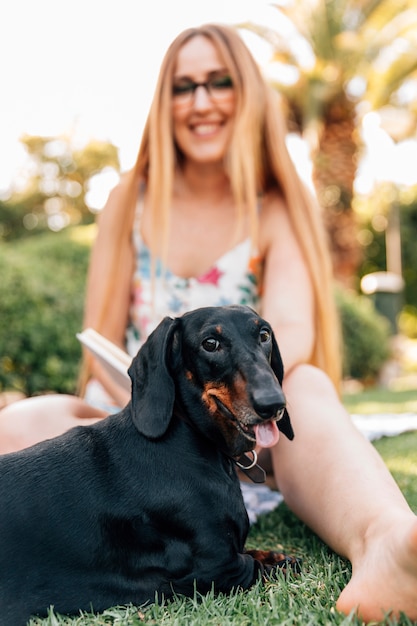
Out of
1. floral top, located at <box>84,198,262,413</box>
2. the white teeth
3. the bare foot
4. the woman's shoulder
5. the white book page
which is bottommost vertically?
the bare foot

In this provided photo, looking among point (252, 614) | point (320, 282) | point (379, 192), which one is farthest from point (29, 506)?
point (379, 192)

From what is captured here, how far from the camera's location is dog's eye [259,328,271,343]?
7.04 feet

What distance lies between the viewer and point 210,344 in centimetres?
206

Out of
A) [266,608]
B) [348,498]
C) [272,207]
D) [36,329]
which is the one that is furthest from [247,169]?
[36,329]

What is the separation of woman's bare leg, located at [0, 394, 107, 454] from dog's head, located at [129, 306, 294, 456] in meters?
0.70

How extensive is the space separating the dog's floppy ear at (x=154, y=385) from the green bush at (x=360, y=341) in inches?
399

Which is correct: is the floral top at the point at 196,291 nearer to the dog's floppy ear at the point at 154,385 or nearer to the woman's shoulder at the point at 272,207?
the woman's shoulder at the point at 272,207

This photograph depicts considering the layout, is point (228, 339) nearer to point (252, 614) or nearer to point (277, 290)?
point (252, 614)

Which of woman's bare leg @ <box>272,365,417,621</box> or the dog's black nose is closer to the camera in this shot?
woman's bare leg @ <box>272,365,417,621</box>

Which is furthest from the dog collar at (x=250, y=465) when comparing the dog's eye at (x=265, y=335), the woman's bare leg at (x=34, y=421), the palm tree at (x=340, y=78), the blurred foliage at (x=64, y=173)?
the blurred foliage at (x=64, y=173)

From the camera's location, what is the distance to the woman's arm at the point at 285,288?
306 centimetres

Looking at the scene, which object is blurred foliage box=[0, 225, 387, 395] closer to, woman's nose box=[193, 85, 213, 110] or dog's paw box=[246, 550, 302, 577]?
woman's nose box=[193, 85, 213, 110]

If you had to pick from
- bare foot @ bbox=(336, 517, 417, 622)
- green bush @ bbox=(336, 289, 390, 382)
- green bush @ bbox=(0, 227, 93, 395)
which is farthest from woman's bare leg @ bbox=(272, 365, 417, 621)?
green bush @ bbox=(336, 289, 390, 382)

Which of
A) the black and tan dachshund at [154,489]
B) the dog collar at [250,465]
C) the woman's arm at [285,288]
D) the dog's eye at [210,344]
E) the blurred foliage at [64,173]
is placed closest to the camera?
the black and tan dachshund at [154,489]
